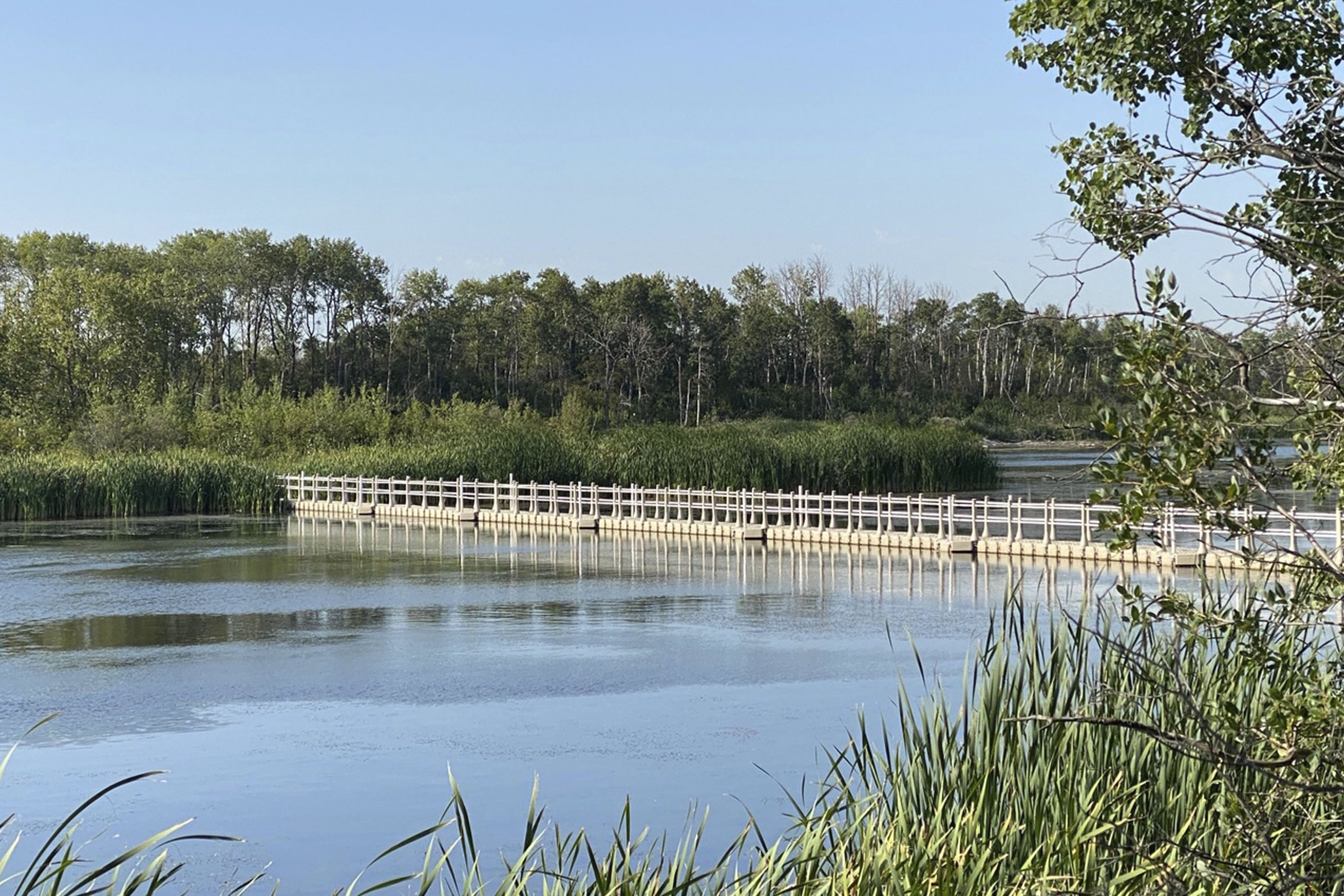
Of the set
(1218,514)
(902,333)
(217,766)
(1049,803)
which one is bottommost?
(217,766)

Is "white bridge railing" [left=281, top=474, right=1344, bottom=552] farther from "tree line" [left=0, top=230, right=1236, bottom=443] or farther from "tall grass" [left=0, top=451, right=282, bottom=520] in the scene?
"tree line" [left=0, top=230, right=1236, bottom=443]

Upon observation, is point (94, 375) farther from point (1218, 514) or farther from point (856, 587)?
point (1218, 514)

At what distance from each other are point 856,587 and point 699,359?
7175cm

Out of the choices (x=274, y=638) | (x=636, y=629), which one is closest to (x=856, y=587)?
(x=636, y=629)

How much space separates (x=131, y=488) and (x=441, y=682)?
35.3 m

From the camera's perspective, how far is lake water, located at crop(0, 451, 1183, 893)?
39.0ft

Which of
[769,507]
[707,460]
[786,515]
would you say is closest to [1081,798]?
[769,507]

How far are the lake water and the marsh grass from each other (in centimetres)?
79

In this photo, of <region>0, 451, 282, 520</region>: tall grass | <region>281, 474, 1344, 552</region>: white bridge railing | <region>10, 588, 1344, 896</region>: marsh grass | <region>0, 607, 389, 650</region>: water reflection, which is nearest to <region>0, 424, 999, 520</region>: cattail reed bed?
<region>0, 451, 282, 520</region>: tall grass

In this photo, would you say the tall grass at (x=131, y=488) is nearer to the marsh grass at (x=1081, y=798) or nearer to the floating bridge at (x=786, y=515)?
the floating bridge at (x=786, y=515)

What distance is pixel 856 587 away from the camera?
1038 inches

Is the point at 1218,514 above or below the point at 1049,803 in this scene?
above

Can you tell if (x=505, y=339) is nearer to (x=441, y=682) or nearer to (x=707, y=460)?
(x=707, y=460)

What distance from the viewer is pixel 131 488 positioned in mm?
49781
